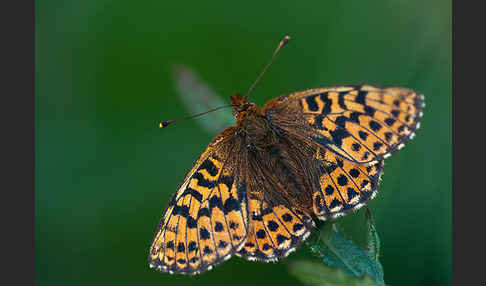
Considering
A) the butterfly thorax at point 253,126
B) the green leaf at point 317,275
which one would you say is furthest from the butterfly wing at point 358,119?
the green leaf at point 317,275

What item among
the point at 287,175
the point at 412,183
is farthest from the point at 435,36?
the point at 287,175

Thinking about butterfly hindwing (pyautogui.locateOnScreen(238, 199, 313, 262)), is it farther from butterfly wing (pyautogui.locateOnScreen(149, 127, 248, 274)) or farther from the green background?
the green background

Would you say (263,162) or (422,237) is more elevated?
(263,162)

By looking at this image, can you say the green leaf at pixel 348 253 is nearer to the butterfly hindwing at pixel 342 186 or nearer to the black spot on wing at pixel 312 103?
the butterfly hindwing at pixel 342 186

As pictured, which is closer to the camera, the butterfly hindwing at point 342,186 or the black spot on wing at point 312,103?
the butterfly hindwing at point 342,186

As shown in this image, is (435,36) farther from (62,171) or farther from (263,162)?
(62,171)

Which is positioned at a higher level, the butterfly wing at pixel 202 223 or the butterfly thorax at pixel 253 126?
the butterfly thorax at pixel 253 126

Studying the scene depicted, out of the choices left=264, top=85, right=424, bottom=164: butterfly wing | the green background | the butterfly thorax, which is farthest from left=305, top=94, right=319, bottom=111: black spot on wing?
the green background
